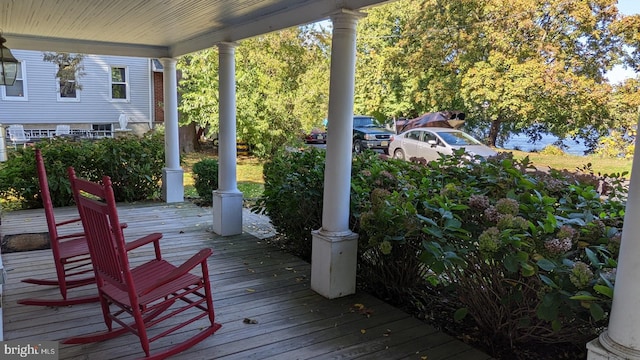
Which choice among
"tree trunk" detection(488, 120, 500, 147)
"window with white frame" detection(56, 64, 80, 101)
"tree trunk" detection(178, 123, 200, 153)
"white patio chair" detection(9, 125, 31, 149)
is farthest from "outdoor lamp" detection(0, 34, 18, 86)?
"tree trunk" detection(488, 120, 500, 147)

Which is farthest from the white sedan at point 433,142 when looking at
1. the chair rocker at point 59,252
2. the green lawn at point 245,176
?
the chair rocker at point 59,252

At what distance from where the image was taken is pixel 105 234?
2293mm

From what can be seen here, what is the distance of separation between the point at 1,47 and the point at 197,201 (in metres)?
3.48

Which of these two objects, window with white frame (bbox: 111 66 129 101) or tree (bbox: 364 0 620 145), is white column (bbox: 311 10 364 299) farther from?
window with white frame (bbox: 111 66 129 101)

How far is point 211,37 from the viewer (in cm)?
505

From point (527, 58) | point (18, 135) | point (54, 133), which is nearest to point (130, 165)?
point (18, 135)

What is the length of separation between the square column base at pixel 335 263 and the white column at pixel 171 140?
13.3 ft

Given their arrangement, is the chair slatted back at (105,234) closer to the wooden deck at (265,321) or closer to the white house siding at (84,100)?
the wooden deck at (265,321)

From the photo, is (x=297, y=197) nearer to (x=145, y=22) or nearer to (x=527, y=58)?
(x=145, y=22)

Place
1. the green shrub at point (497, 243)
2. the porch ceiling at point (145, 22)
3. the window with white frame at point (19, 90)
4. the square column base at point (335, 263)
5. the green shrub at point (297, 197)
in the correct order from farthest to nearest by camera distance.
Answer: the window with white frame at point (19, 90)
the green shrub at point (297, 197)
the porch ceiling at point (145, 22)
the square column base at point (335, 263)
the green shrub at point (497, 243)

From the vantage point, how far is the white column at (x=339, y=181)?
3107 millimetres

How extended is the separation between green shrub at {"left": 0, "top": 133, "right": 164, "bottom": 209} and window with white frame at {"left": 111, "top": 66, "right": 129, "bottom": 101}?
9.00 meters

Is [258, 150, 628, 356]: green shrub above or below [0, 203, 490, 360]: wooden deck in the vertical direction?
above

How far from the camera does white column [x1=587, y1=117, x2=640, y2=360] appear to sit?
Result: 155cm
